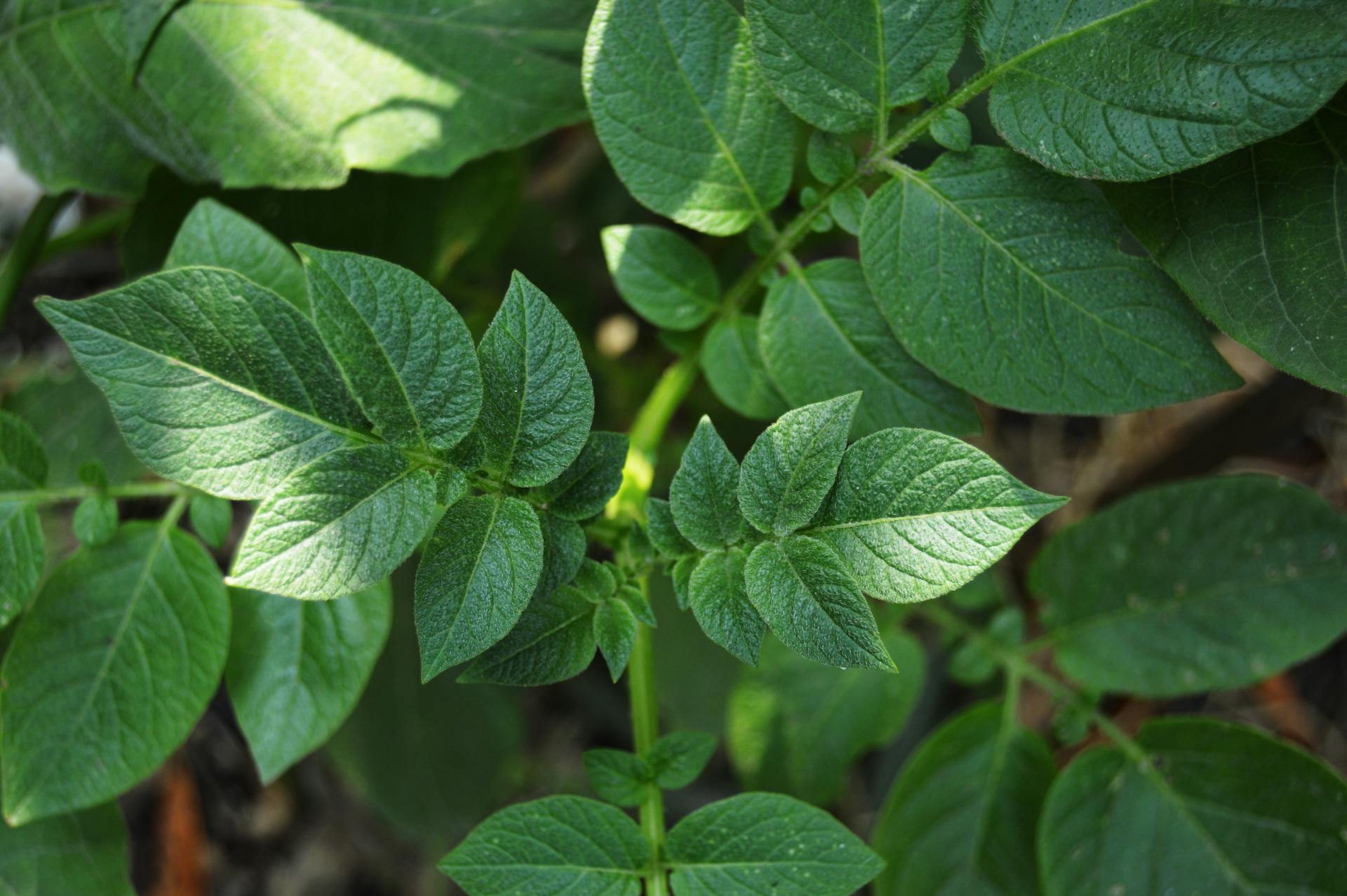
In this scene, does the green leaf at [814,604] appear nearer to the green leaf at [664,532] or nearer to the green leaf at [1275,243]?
the green leaf at [664,532]

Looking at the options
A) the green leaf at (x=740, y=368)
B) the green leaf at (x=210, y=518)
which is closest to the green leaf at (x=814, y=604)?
the green leaf at (x=740, y=368)

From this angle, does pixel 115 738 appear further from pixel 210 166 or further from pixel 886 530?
pixel 886 530

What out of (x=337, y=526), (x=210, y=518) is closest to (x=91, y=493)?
(x=210, y=518)

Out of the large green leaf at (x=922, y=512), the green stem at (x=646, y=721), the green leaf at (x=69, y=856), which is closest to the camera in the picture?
the large green leaf at (x=922, y=512)

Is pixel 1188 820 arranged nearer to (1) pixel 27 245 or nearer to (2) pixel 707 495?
(2) pixel 707 495

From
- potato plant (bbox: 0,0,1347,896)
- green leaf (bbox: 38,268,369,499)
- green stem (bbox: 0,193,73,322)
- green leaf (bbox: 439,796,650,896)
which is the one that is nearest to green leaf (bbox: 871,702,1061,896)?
potato plant (bbox: 0,0,1347,896)

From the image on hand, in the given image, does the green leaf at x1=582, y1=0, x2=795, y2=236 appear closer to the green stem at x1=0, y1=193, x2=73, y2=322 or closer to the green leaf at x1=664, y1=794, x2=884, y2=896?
the green leaf at x1=664, y1=794, x2=884, y2=896
